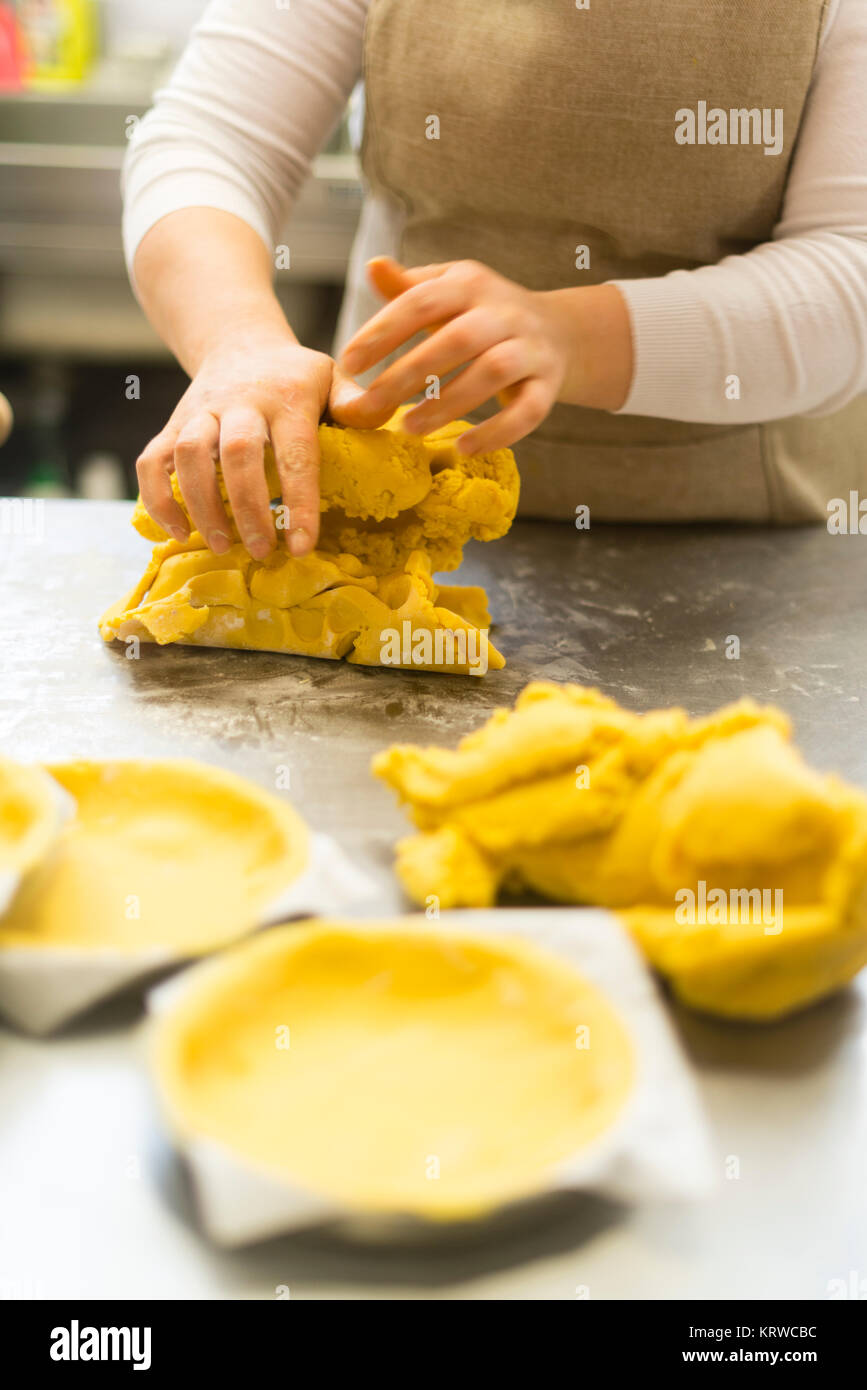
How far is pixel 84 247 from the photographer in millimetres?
2586

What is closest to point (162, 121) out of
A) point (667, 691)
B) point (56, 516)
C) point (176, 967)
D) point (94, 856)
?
point (56, 516)

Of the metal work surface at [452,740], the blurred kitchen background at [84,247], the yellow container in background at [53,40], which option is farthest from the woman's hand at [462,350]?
the yellow container in background at [53,40]

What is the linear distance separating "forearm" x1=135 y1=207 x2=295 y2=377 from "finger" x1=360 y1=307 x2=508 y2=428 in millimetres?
189

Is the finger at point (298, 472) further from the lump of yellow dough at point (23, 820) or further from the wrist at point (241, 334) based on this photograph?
the lump of yellow dough at point (23, 820)

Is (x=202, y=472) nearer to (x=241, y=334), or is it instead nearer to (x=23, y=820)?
(x=241, y=334)

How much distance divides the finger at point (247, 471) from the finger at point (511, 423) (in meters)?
0.18

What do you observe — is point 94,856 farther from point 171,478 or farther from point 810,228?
point 810,228

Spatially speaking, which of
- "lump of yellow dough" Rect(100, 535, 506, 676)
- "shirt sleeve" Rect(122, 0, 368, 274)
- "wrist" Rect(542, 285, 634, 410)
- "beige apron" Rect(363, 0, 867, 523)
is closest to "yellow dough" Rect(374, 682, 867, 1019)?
"lump of yellow dough" Rect(100, 535, 506, 676)

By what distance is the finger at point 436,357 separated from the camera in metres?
1.06

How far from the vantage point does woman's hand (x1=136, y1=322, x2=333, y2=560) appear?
3.47 ft

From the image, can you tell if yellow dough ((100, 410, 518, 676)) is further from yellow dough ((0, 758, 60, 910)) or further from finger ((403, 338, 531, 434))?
yellow dough ((0, 758, 60, 910))

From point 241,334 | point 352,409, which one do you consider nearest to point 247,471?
point 352,409

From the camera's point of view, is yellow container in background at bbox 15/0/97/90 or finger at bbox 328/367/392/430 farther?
yellow container in background at bbox 15/0/97/90

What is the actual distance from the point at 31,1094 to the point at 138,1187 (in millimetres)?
83
